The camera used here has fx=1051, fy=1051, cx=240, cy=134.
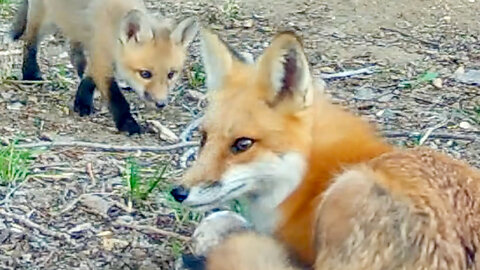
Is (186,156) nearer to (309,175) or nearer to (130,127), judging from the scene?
(130,127)

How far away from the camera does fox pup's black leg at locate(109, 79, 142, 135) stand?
6.23 m

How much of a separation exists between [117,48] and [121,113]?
0.54 metres

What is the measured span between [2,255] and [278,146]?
1.37 metres

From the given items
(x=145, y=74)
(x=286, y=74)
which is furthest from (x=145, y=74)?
(x=286, y=74)

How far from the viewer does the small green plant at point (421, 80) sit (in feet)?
22.2

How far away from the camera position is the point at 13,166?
5215 millimetres

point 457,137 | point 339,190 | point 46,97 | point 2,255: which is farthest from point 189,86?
point 339,190

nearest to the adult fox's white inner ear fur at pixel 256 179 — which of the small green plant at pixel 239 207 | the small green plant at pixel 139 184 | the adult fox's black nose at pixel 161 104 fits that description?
the small green plant at pixel 239 207

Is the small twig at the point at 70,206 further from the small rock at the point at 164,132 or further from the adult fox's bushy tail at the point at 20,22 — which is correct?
the adult fox's bushy tail at the point at 20,22

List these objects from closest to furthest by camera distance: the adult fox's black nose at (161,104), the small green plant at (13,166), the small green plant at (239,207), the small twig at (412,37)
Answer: the small green plant at (239,207) < the small green plant at (13,166) < the adult fox's black nose at (161,104) < the small twig at (412,37)

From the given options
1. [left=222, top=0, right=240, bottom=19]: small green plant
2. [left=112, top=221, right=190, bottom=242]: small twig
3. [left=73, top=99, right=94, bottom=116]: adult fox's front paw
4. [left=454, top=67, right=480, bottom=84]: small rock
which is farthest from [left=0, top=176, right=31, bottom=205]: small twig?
[left=222, top=0, right=240, bottom=19]: small green plant

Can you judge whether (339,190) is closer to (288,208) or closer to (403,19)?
(288,208)

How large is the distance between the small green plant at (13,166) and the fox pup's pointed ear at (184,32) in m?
1.66

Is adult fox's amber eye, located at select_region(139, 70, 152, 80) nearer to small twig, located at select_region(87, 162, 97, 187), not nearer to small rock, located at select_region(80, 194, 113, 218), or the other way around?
small twig, located at select_region(87, 162, 97, 187)
